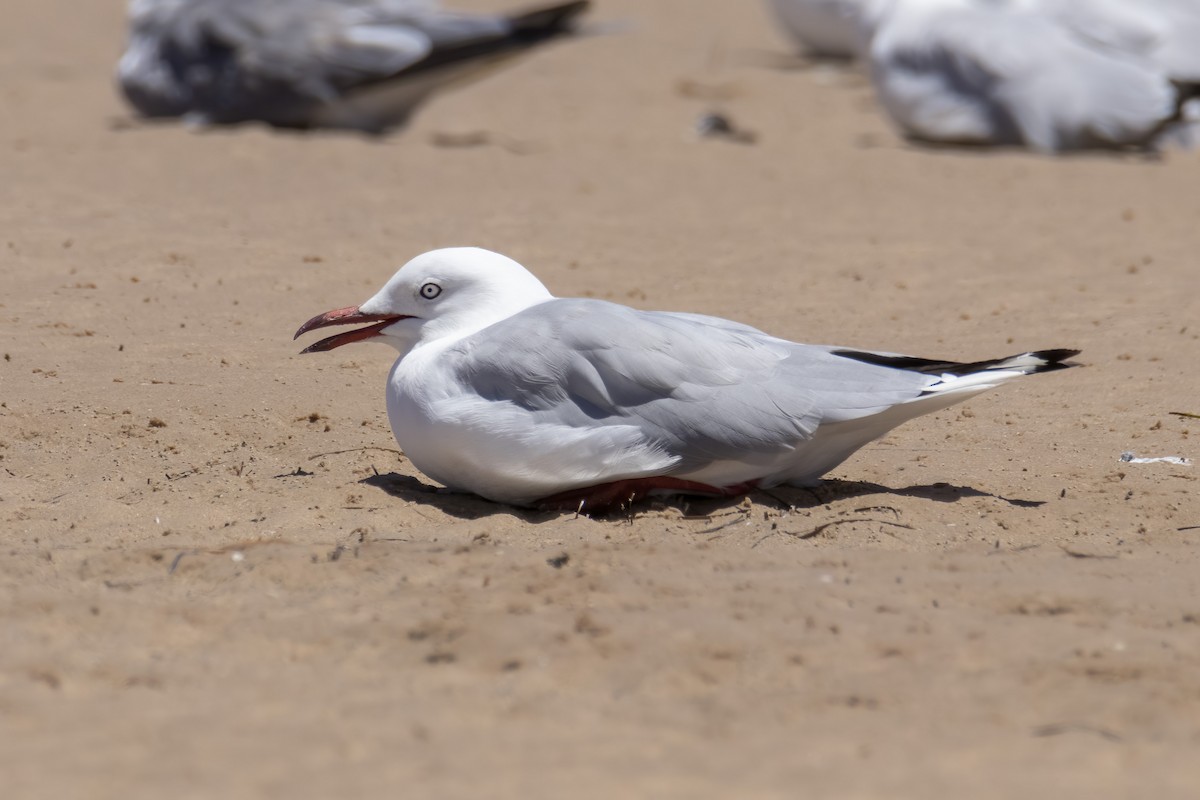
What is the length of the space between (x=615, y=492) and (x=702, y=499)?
0.31m

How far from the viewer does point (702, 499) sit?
4863 mm

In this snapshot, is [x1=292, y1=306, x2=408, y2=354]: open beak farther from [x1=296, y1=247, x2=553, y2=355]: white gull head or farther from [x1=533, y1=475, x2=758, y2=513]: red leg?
[x1=533, y1=475, x2=758, y2=513]: red leg

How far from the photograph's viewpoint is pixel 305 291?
6883 mm

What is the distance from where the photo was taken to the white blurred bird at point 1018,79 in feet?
35.0

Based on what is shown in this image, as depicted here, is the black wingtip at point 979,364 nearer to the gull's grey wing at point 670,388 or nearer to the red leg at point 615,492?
the gull's grey wing at point 670,388

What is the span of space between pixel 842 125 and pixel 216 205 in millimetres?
4866

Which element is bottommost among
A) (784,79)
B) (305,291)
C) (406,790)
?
(784,79)

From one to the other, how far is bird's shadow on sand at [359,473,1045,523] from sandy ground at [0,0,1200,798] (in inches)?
0.8

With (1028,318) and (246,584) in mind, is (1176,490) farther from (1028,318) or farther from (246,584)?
(246,584)

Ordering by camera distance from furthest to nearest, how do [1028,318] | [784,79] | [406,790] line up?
[784,79]
[1028,318]
[406,790]

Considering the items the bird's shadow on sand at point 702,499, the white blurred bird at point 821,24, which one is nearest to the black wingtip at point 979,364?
the bird's shadow on sand at point 702,499

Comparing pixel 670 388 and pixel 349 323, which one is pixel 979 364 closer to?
pixel 670 388

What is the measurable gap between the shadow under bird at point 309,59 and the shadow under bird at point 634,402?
616 centimetres

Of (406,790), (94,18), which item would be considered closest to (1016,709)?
(406,790)
